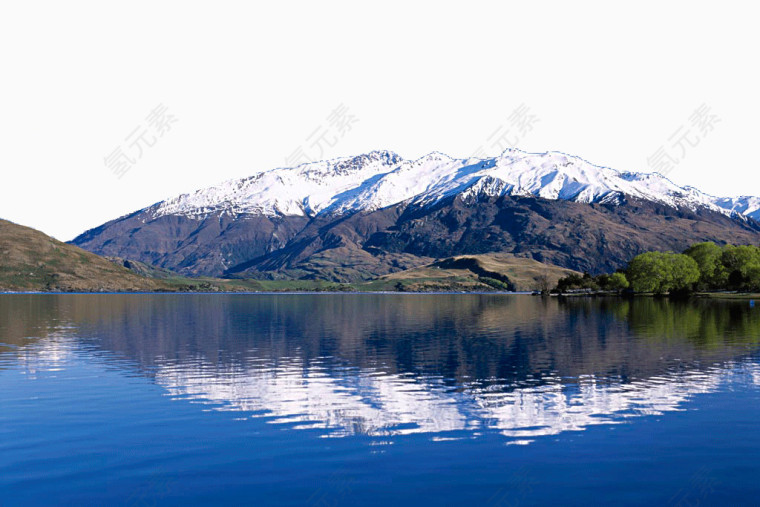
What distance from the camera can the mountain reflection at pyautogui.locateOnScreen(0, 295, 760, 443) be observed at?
4816 centimetres

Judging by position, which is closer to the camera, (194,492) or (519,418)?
(194,492)

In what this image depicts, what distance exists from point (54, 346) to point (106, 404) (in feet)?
166

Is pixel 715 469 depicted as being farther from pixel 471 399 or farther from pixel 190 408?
pixel 190 408

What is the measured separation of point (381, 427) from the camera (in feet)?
145

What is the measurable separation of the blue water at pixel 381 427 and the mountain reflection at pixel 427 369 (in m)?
0.35

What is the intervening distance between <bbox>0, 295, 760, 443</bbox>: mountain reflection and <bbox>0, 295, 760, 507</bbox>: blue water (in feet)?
1.16

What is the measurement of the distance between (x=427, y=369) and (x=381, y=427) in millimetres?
28960

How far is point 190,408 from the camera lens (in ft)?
166

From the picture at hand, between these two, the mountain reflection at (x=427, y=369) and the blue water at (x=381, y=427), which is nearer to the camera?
the blue water at (x=381, y=427)

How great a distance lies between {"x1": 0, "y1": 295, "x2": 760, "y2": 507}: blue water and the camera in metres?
31.7

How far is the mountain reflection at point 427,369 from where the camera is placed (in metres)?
48.2

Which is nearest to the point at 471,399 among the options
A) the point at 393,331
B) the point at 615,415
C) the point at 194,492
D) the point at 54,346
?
the point at 615,415

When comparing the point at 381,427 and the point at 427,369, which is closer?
the point at 381,427

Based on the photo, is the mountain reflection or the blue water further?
the mountain reflection
